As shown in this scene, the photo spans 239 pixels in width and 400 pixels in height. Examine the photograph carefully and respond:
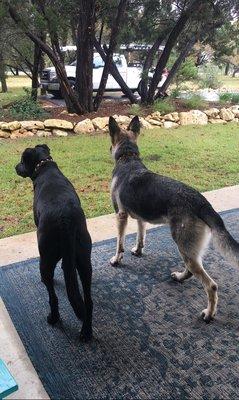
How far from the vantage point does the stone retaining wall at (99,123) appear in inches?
352

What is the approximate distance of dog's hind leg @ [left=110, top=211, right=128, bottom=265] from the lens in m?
3.53

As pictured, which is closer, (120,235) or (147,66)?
(120,235)

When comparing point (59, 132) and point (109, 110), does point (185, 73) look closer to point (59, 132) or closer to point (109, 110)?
point (109, 110)

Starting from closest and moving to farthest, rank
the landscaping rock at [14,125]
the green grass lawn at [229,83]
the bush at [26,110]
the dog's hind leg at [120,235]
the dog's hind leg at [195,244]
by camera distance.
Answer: the dog's hind leg at [195,244] → the dog's hind leg at [120,235] → the landscaping rock at [14,125] → the bush at [26,110] → the green grass lawn at [229,83]

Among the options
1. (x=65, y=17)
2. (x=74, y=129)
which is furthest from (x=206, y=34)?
(x=74, y=129)

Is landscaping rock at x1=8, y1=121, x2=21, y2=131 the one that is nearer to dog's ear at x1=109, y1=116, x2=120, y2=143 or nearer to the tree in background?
the tree in background

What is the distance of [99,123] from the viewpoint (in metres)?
9.50

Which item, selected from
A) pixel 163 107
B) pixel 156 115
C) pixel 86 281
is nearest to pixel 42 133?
pixel 156 115

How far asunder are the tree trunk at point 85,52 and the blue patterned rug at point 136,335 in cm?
766

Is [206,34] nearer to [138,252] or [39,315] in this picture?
[138,252]

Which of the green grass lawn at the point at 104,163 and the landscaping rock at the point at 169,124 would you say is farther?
the landscaping rock at the point at 169,124

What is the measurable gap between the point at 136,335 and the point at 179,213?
3.31 feet

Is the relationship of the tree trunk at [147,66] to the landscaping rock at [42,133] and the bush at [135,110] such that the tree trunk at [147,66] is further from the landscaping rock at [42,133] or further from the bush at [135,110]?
the landscaping rock at [42,133]

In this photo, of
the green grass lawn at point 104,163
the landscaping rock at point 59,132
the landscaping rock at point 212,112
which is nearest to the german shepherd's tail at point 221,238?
the green grass lawn at point 104,163
